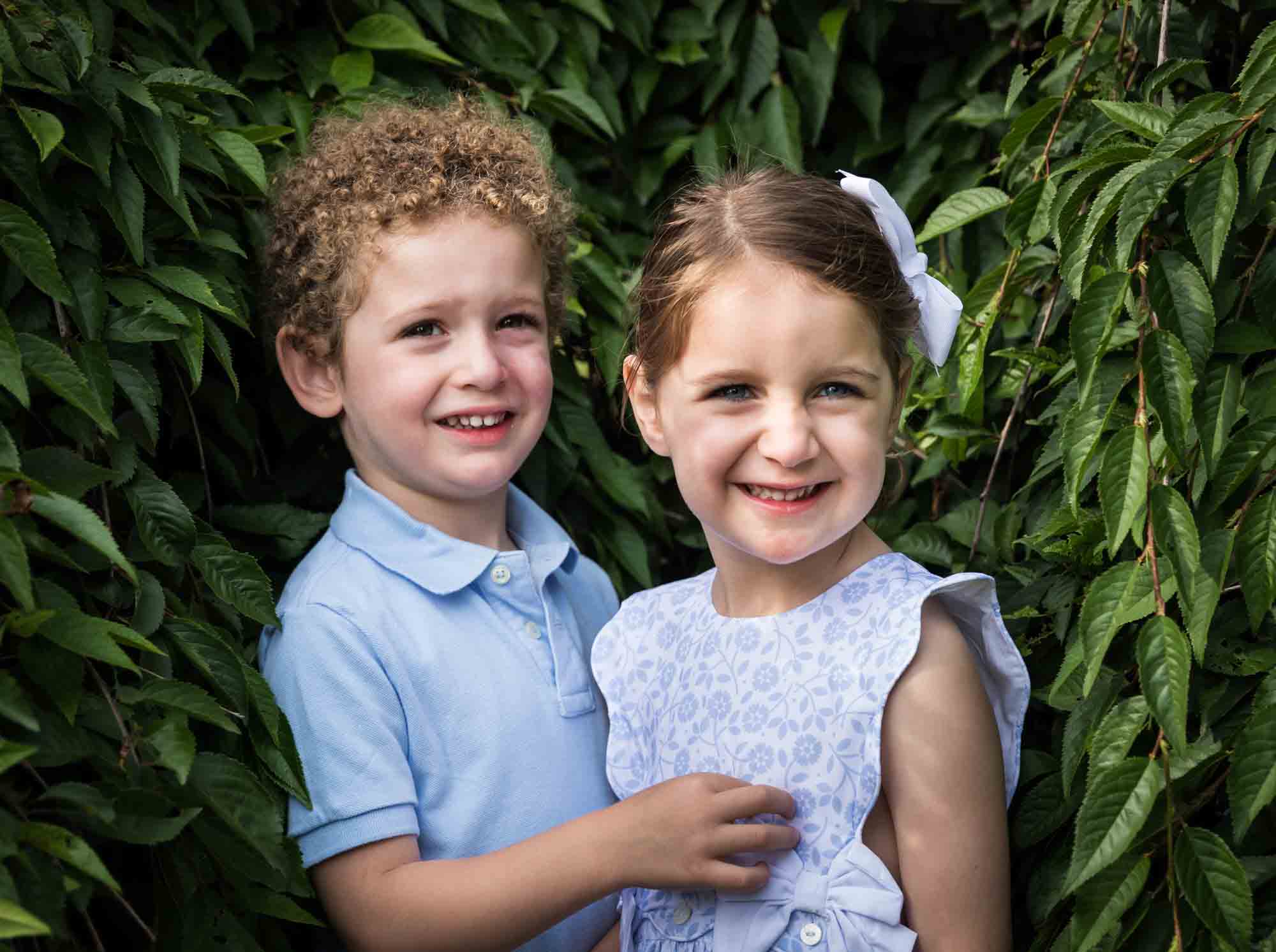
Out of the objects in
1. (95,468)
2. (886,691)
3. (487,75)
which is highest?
(487,75)

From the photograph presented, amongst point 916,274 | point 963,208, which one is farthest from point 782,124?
point 916,274

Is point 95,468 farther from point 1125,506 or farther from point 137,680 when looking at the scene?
point 1125,506

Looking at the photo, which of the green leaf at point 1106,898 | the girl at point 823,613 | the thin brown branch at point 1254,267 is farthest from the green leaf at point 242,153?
the green leaf at point 1106,898

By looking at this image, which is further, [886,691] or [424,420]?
[424,420]

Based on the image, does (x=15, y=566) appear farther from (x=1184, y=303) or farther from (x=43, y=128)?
(x=1184, y=303)

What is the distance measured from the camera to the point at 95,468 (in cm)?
148

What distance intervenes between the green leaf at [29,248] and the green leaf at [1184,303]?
4.21ft

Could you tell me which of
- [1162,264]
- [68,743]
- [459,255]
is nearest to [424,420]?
[459,255]

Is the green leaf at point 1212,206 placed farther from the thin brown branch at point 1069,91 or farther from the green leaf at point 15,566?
the green leaf at point 15,566

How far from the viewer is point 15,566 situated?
128 centimetres

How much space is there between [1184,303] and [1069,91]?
599mm

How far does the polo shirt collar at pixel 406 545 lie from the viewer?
Result: 1936 mm

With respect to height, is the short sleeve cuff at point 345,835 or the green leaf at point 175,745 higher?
the green leaf at point 175,745

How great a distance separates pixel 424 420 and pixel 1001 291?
90cm
